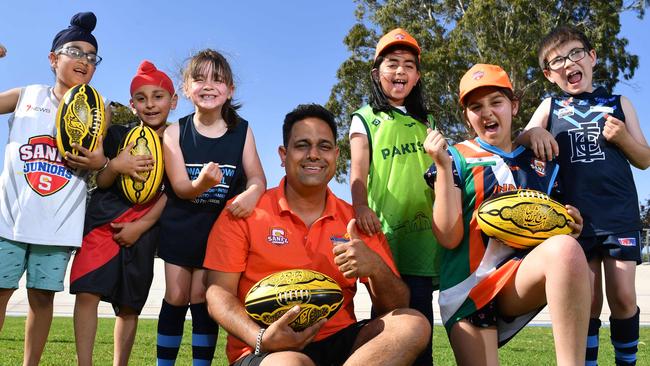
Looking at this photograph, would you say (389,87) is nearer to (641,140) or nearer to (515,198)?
(515,198)

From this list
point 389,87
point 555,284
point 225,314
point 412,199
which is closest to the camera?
point 555,284

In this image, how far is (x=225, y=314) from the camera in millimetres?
3174

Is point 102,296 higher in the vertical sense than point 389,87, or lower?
lower

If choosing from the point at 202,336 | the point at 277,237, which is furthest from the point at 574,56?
the point at 202,336

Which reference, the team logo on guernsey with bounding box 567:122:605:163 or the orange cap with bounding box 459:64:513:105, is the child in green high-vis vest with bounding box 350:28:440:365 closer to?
the orange cap with bounding box 459:64:513:105

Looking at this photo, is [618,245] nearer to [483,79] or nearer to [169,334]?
[483,79]

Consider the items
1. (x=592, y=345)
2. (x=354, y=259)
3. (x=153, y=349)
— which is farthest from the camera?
(x=153, y=349)

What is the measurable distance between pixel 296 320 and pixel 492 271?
1.28 meters

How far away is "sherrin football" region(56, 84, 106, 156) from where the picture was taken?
405cm

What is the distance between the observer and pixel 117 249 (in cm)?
428

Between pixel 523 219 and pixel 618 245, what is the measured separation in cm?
144

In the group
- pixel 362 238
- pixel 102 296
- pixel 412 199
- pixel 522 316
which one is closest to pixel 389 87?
pixel 412 199

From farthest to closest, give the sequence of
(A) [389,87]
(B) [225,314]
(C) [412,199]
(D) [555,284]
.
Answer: (A) [389,87]
(C) [412,199]
(B) [225,314]
(D) [555,284]

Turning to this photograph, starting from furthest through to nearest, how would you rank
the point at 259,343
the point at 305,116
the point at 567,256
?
the point at 305,116, the point at 259,343, the point at 567,256
